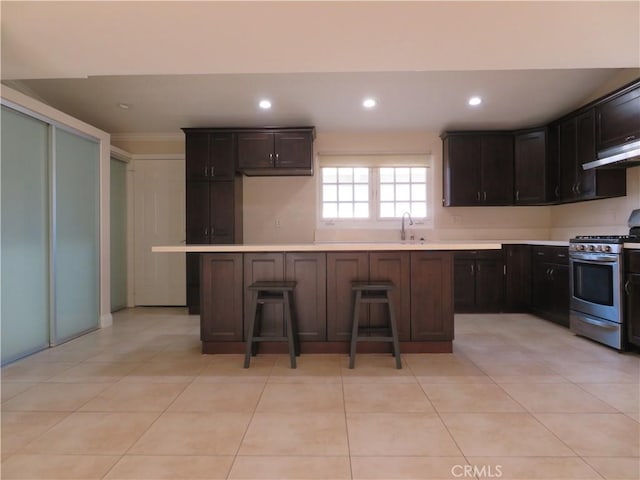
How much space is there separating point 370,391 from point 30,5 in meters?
2.81

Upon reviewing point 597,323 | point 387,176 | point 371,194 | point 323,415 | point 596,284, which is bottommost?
point 323,415

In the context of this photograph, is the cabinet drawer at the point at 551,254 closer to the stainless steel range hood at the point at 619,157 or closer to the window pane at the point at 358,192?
the stainless steel range hood at the point at 619,157

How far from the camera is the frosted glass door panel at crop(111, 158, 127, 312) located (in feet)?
15.2

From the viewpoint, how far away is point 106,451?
1.62 metres

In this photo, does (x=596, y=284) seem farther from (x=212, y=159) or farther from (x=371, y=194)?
(x=212, y=159)

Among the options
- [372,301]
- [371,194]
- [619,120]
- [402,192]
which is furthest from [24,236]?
[619,120]

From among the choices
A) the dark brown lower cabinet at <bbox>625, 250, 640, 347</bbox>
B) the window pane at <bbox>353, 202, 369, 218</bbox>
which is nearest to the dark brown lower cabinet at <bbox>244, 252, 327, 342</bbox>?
the window pane at <bbox>353, 202, 369, 218</bbox>

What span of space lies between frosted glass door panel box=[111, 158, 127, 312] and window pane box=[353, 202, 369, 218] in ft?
10.8

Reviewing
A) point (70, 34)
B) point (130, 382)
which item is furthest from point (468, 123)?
point (130, 382)

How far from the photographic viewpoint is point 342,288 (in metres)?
2.90

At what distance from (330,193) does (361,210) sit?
0.51 metres

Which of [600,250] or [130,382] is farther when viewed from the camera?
[600,250]

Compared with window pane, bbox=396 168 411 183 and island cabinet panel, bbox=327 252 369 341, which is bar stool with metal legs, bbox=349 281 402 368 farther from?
window pane, bbox=396 168 411 183

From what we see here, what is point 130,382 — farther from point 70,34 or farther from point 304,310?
point 70,34
